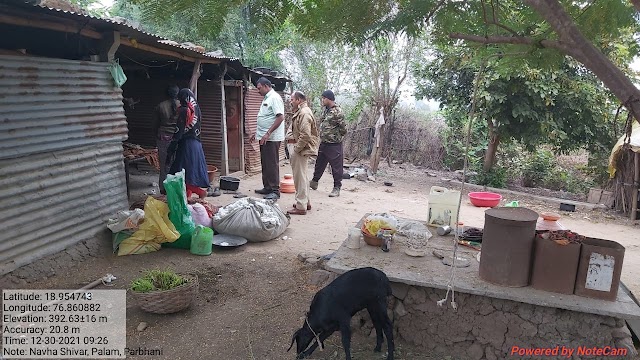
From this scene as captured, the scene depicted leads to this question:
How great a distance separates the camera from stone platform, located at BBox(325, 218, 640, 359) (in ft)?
9.51

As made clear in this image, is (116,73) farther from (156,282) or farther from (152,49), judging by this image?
(156,282)

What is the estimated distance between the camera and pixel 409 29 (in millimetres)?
2350

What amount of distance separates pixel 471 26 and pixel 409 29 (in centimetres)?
51

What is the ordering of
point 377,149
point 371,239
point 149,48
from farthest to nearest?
point 377,149 → point 149,48 → point 371,239

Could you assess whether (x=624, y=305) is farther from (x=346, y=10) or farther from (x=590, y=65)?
(x=346, y=10)

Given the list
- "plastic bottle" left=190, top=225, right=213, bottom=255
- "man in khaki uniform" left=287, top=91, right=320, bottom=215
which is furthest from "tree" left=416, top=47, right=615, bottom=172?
"plastic bottle" left=190, top=225, right=213, bottom=255

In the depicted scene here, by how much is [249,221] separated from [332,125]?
9.56 ft

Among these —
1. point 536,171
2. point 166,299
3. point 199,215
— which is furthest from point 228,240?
point 536,171

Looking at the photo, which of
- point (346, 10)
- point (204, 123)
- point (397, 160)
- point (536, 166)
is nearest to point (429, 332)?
point (346, 10)

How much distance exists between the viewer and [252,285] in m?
4.33

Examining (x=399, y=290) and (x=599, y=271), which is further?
(x=399, y=290)

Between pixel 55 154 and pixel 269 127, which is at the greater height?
pixel 269 127

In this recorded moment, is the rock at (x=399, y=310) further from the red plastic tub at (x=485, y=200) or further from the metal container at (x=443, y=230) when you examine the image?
the red plastic tub at (x=485, y=200)

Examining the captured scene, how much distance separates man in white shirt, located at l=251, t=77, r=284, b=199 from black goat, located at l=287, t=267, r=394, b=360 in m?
4.44
